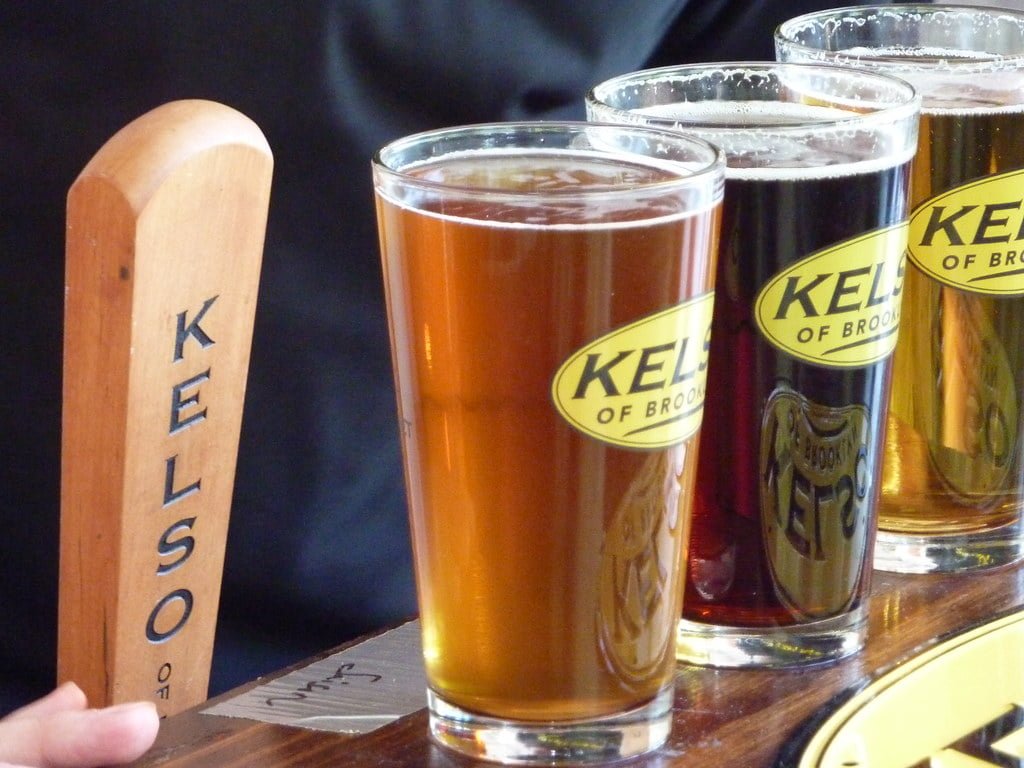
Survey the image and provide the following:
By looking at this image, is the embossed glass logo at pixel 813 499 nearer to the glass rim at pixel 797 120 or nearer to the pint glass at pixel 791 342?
the pint glass at pixel 791 342

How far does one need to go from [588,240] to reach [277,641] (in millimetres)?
653

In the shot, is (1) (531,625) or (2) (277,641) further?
(2) (277,641)

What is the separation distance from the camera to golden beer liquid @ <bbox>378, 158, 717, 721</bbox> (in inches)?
18.1

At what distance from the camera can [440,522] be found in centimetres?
50

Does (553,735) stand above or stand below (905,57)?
below

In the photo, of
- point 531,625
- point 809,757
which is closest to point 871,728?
point 809,757

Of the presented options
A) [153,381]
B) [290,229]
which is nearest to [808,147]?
[153,381]

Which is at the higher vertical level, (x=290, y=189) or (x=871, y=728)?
(x=290, y=189)

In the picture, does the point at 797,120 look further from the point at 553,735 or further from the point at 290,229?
the point at 290,229

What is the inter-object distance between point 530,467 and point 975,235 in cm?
27

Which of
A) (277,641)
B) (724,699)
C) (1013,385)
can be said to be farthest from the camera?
(277,641)

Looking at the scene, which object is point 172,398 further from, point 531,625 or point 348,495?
point 348,495

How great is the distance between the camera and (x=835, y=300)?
21.5 inches

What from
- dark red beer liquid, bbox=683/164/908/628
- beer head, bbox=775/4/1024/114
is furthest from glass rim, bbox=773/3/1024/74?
dark red beer liquid, bbox=683/164/908/628
